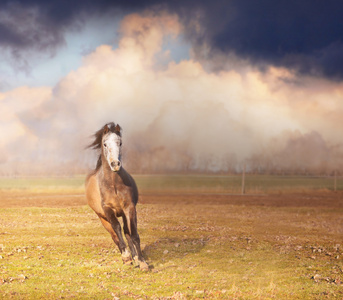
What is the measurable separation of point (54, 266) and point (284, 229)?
1246cm

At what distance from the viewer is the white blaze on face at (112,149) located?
26.8ft

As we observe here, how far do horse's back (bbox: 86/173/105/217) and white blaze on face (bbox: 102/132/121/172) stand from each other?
1688mm

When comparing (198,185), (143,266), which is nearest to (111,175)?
(143,266)

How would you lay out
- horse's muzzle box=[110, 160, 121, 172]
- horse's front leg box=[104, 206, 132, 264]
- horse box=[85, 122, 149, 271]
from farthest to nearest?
horse's front leg box=[104, 206, 132, 264], horse box=[85, 122, 149, 271], horse's muzzle box=[110, 160, 121, 172]

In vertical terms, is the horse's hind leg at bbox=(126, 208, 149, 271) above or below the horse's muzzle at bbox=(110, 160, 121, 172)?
below

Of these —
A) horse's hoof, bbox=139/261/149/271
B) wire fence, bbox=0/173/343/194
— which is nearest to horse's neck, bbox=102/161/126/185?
horse's hoof, bbox=139/261/149/271

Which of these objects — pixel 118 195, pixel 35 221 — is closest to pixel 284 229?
pixel 118 195

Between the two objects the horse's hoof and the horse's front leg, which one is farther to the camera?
the horse's front leg

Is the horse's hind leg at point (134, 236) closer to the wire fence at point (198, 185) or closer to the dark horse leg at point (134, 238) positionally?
the dark horse leg at point (134, 238)

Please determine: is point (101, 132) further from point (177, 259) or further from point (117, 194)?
point (177, 259)

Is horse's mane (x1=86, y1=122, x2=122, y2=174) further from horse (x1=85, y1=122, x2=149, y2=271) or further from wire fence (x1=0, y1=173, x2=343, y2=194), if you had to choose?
wire fence (x1=0, y1=173, x2=343, y2=194)

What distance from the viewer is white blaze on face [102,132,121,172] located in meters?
8.16

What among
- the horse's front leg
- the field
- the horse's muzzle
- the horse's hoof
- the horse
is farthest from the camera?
the horse's front leg

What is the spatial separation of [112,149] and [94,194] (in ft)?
7.89
